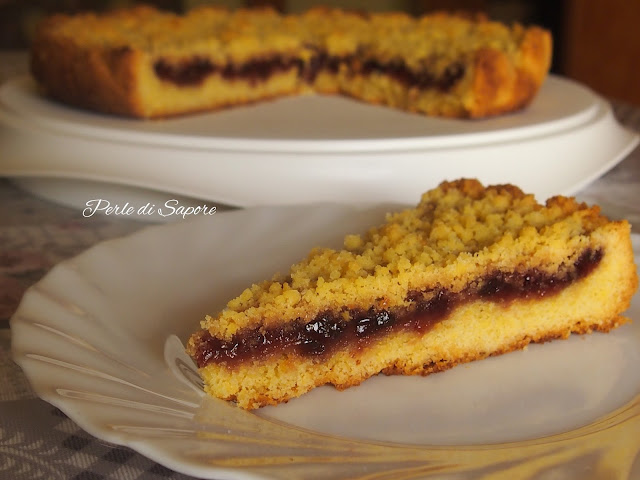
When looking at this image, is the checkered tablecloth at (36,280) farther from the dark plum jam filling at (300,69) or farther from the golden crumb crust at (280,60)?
the dark plum jam filling at (300,69)

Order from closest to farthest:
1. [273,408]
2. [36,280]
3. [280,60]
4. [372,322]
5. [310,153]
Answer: [273,408]
[372,322]
[36,280]
[310,153]
[280,60]

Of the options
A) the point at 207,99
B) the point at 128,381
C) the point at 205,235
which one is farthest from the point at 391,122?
the point at 128,381

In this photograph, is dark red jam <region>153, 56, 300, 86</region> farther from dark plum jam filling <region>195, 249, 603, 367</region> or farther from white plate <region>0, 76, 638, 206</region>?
dark plum jam filling <region>195, 249, 603, 367</region>

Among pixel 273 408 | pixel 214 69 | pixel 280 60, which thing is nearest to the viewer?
pixel 273 408

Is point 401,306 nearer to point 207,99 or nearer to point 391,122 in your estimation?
point 391,122

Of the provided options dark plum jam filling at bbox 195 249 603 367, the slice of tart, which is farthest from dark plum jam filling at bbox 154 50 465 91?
dark plum jam filling at bbox 195 249 603 367

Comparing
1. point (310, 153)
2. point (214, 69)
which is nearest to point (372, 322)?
point (310, 153)

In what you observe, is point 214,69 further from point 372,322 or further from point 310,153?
point 372,322

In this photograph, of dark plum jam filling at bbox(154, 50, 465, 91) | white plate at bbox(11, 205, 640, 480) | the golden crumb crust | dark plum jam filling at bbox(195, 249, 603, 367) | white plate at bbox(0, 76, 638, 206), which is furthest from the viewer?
dark plum jam filling at bbox(154, 50, 465, 91)
